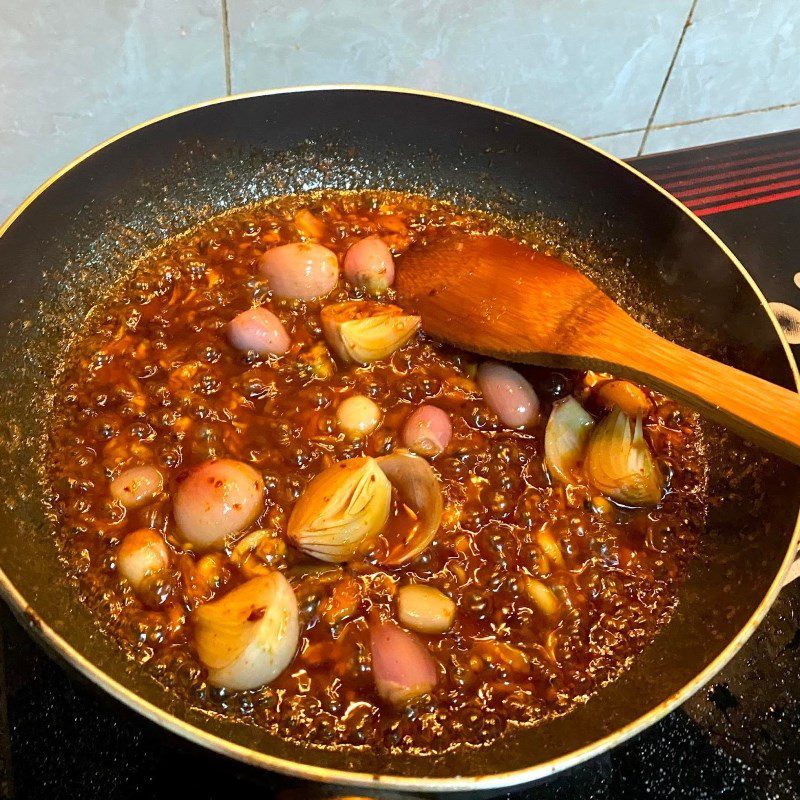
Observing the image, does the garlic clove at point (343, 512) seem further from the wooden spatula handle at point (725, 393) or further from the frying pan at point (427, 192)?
the wooden spatula handle at point (725, 393)

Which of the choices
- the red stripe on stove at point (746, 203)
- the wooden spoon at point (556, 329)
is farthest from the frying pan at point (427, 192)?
the red stripe on stove at point (746, 203)

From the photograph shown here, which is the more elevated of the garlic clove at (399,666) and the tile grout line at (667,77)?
the tile grout line at (667,77)

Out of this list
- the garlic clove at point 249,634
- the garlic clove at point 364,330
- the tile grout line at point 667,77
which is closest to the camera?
the garlic clove at point 249,634

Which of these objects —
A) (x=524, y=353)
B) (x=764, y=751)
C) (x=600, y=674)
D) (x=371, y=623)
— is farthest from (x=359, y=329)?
(x=764, y=751)

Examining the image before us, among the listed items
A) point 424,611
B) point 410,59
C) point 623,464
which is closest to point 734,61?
point 410,59

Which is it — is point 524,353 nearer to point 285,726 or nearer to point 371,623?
point 371,623

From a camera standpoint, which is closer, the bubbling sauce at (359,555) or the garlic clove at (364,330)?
the bubbling sauce at (359,555)
